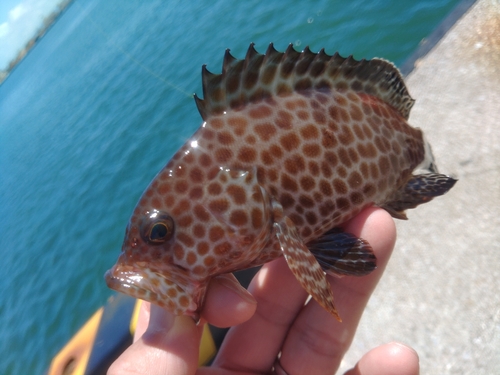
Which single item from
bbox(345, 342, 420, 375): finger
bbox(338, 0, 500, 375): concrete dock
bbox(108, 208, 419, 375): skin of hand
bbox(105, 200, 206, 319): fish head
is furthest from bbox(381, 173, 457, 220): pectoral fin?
bbox(338, 0, 500, 375): concrete dock

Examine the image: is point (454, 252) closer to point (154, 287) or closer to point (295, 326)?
point (295, 326)

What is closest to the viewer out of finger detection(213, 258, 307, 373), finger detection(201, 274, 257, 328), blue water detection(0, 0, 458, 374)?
finger detection(201, 274, 257, 328)

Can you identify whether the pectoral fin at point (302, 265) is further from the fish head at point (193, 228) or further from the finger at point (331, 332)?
the finger at point (331, 332)

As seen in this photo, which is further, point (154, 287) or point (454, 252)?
point (454, 252)

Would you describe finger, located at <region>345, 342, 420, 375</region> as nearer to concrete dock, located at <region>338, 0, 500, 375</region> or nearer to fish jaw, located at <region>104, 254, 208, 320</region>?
fish jaw, located at <region>104, 254, 208, 320</region>

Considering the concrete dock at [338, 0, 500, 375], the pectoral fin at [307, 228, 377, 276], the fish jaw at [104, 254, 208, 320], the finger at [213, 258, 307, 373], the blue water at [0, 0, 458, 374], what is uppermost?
the fish jaw at [104, 254, 208, 320]

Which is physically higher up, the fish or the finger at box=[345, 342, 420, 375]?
the fish

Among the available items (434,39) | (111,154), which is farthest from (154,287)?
(111,154)

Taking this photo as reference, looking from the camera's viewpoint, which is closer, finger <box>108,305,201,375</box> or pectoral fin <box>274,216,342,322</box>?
finger <box>108,305,201,375</box>
